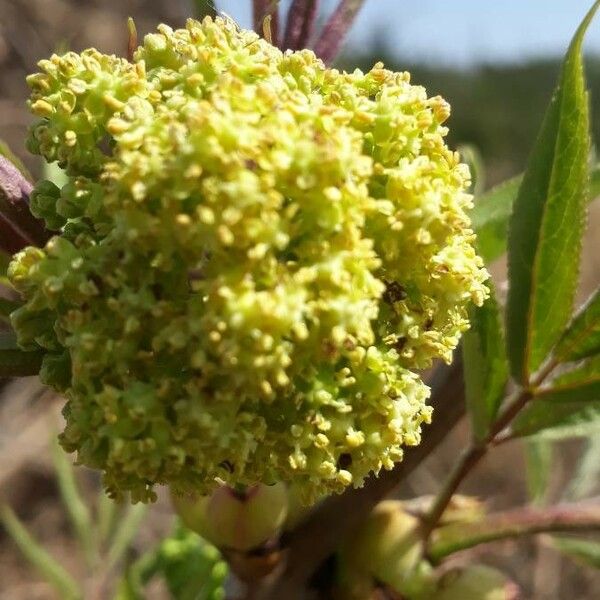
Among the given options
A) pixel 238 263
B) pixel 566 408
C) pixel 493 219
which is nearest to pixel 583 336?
pixel 566 408

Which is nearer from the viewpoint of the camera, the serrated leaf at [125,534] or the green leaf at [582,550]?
the green leaf at [582,550]

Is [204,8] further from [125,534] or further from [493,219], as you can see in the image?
[125,534]

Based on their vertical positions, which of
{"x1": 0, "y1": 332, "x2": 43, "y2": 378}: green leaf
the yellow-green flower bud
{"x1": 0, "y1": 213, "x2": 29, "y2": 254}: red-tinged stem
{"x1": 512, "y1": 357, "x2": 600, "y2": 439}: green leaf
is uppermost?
{"x1": 0, "y1": 213, "x2": 29, "y2": 254}: red-tinged stem

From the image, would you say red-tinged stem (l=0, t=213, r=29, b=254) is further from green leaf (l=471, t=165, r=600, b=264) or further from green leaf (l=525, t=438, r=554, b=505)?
green leaf (l=525, t=438, r=554, b=505)

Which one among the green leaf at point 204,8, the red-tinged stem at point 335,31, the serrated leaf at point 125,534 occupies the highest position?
the green leaf at point 204,8

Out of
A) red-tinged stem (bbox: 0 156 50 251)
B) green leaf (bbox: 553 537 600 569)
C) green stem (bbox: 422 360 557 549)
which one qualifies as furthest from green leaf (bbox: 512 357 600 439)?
red-tinged stem (bbox: 0 156 50 251)

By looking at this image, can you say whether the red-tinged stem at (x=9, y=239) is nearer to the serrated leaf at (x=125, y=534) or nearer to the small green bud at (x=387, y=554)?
the small green bud at (x=387, y=554)

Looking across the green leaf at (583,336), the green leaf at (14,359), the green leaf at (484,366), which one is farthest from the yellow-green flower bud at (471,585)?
the green leaf at (14,359)
